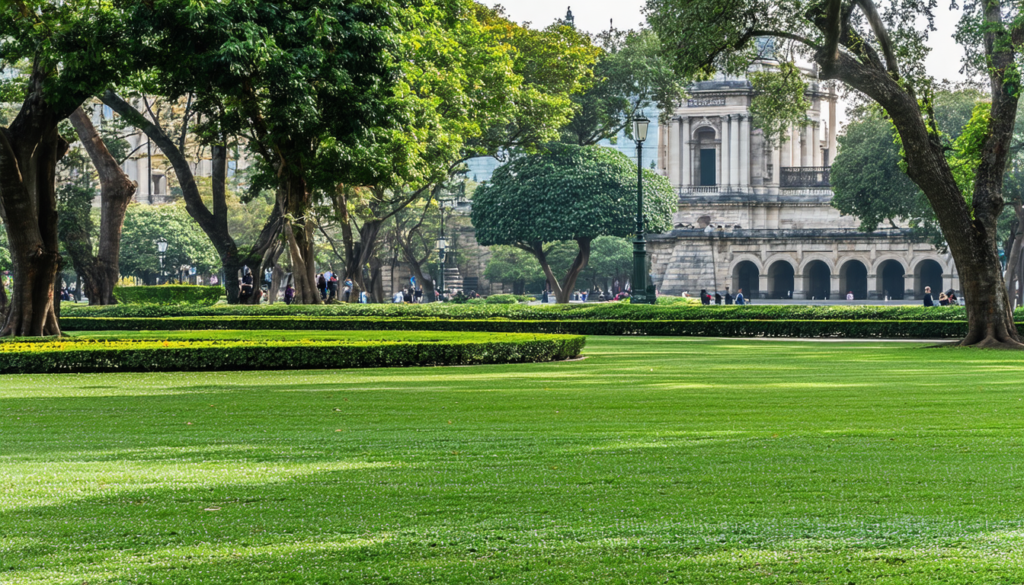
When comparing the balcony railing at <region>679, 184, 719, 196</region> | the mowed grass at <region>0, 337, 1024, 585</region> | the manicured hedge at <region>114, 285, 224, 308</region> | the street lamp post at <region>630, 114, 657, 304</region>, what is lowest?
the mowed grass at <region>0, 337, 1024, 585</region>

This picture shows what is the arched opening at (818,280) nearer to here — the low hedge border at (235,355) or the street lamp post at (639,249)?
the street lamp post at (639,249)

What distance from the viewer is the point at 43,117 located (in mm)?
21953

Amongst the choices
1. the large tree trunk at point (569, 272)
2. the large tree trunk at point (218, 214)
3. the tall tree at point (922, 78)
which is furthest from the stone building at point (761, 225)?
the tall tree at point (922, 78)

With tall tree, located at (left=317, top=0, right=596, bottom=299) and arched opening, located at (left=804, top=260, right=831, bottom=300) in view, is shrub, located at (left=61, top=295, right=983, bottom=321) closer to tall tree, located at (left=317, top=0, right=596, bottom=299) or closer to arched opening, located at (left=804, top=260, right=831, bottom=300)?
tall tree, located at (left=317, top=0, right=596, bottom=299)

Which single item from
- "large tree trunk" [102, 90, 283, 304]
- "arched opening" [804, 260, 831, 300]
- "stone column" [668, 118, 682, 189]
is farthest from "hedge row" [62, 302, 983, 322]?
"stone column" [668, 118, 682, 189]

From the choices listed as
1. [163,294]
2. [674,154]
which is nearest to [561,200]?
[163,294]

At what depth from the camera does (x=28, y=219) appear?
21562mm

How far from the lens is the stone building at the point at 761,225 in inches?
3164

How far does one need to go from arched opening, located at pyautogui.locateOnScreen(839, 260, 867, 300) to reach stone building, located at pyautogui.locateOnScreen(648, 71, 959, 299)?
0.24 ft

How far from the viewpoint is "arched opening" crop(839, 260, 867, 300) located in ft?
271

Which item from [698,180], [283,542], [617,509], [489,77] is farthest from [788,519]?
[698,180]

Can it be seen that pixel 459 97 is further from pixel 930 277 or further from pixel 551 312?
pixel 930 277

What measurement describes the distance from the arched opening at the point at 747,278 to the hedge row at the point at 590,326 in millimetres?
53326

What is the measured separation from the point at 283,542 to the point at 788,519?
2703 mm
